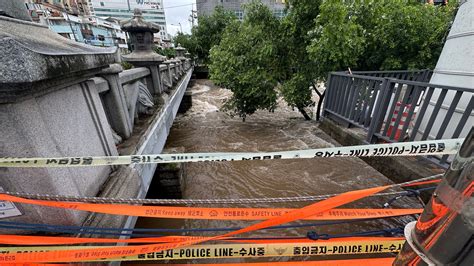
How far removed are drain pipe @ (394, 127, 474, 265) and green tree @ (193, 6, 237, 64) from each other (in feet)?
71.8

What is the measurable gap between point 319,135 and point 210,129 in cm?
403

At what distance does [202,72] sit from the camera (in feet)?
86.2

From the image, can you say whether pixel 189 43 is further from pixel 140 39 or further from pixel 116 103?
pixel 116 103

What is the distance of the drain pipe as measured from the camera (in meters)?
0.49

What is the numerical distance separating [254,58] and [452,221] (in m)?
7.01

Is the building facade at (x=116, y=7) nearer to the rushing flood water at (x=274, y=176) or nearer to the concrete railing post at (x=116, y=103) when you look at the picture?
the rushing flood water at (x=274, y=176)

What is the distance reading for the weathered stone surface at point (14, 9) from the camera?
155 centimetres

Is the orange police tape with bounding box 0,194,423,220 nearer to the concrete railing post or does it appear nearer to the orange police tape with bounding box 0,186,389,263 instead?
the orange police tape with bounding box 0,186,389,263

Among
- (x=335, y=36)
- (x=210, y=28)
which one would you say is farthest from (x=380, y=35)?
(x=210, y=28)

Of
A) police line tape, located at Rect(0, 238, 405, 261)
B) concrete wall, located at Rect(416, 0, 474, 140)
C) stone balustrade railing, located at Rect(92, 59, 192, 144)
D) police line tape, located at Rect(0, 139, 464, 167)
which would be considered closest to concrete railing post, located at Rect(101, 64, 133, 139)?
stone balustrade railing, located at Rect(92, 59, 192, 144)

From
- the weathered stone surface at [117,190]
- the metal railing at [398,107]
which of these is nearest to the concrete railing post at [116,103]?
the weathered stone surface at [117,190]

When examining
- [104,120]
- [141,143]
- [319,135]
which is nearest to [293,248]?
[104,120]

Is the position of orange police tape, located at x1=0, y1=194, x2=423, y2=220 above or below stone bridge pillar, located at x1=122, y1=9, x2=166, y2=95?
below

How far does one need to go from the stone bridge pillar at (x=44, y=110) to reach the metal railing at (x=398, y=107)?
411 centimetres
